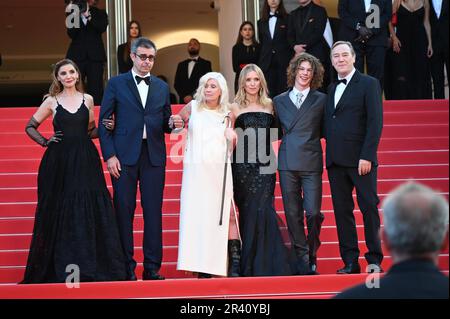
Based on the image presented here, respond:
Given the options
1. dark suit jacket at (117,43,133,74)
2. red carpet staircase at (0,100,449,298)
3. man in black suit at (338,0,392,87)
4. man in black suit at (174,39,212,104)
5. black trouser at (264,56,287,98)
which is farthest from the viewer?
man in black suit at (174,39,212,104)

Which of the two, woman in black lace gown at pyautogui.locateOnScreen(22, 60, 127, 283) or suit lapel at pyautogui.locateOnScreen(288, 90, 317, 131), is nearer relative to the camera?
woman in black lace gown at pyautogui.locateOnScreen(22, 60, 127, 283)

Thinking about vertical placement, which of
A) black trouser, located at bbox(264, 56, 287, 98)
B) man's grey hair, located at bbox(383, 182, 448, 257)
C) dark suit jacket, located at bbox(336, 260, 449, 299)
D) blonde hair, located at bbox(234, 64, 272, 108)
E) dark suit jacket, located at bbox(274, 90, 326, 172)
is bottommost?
dark suit jacket, located at bbox(336, 260, 449, 299)

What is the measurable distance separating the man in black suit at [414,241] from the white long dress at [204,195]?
5009mm

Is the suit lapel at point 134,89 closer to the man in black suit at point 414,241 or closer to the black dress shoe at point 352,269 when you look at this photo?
the black dress shoe at point 352,269

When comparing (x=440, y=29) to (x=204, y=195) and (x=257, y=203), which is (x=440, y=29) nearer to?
(x=257, y=203)

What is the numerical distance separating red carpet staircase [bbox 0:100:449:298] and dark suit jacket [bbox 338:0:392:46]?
963 millimetres

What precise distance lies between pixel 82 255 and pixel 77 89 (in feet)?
4.19

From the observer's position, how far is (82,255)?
7.82 metres

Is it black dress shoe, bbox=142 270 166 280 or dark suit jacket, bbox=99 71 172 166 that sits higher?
dark suit jacket, bbox=99 71 172 166

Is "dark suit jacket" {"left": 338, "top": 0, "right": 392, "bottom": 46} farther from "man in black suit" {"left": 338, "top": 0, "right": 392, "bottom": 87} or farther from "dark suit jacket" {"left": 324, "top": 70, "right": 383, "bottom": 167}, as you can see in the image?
"dark suit jacket" {"left": 324, "top": 70, "right": 383, "bottom": 167}

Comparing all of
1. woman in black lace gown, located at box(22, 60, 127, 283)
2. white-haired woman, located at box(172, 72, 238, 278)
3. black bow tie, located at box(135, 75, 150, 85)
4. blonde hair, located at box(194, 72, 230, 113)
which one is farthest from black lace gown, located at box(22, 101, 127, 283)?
blonde hair, located at box(194, 72, 230, 113)

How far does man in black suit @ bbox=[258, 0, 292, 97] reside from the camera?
40.1ft
